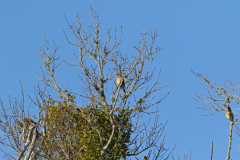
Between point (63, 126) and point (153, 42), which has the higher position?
point (153, 42)

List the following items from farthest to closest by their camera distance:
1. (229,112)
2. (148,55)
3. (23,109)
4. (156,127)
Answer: (156,127)
(148,55)
(23,109)
(229,112)

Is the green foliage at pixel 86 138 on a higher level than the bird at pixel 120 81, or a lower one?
lower

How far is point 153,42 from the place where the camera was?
10.9 meters

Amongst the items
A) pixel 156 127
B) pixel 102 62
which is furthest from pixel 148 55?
pixel 156 127

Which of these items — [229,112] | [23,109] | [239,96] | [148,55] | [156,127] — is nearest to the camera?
[229,112]

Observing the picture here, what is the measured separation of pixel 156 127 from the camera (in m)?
11.4

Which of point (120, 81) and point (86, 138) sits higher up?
point (120, 81)

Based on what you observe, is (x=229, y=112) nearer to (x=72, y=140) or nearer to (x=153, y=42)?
(x=153, y=42)

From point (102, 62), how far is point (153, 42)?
70.7 inches

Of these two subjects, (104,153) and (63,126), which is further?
A: (63,126)

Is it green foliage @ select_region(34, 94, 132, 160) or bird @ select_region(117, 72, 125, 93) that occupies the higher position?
bird @ select_region(117, 72, 125, 93)

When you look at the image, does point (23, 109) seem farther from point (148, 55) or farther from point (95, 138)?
point (148, 55)

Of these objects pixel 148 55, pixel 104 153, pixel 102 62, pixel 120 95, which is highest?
pixel 148 55

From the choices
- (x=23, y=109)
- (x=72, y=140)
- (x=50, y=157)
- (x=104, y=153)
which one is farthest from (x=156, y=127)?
(x=23, y=109)
